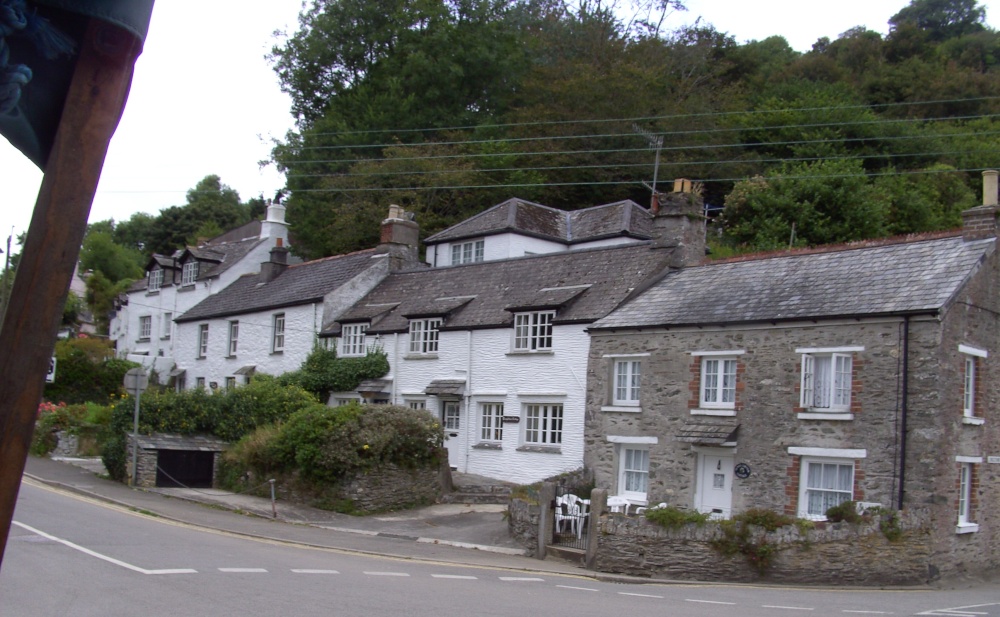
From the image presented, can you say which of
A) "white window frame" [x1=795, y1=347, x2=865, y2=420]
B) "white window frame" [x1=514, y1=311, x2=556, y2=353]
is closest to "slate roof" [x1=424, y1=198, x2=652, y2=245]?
"white window frame" [x1=514, y1=311, x2=556, y2=353]

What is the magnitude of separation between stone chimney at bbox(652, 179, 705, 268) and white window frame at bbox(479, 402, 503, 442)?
746 centimetres

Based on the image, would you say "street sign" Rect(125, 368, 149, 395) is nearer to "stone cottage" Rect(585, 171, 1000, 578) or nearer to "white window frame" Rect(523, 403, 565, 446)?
"white window frame" Rect(523, 403, 565, 446)

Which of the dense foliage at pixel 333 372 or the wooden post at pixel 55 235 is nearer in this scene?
the wooden post at pixel 55 235

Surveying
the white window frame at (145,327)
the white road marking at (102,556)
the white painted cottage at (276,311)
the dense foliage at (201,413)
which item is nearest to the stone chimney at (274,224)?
the white painted cottage at (276,311)

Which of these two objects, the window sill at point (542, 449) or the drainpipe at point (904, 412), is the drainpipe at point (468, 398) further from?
the drainpipe at point (904, 412)

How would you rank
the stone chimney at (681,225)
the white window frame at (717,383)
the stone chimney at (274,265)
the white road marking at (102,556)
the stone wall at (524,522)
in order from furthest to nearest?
1. the stone chimney at (274,265)
2. the stone chimney at (681,225)
3. the white window frame at (717,383)
4. the stone wall at (524,522)
5. the white road marking at (102,556)

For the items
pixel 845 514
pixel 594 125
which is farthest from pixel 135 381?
pixel 594 125

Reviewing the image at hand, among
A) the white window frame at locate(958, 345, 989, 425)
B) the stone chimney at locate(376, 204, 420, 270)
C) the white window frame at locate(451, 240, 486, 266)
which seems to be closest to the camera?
the white window frame at locate(958, 345, 989, 425)

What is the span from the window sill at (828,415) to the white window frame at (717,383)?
6.40 feet

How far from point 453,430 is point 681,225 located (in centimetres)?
1045

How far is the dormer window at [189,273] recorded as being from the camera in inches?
1925

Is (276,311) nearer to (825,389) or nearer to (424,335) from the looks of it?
(424,335)

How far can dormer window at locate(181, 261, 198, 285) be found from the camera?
4891cm

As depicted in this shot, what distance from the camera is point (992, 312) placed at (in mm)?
22500
